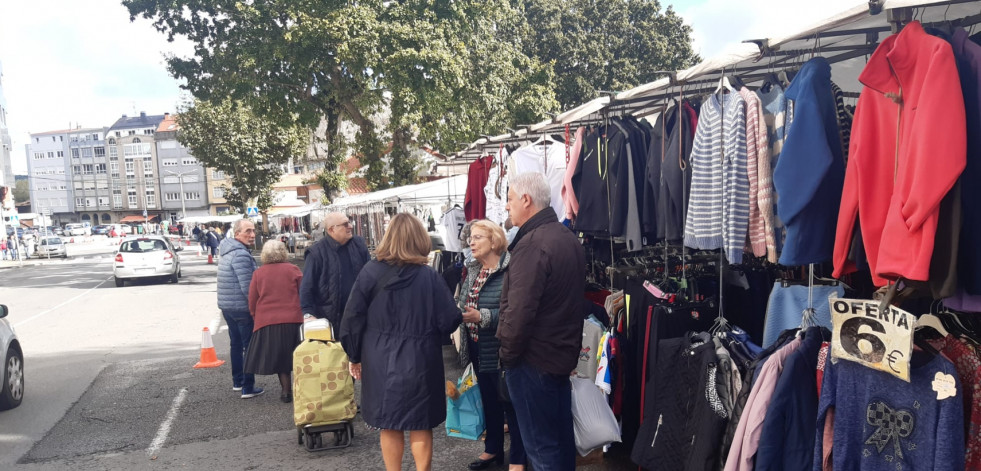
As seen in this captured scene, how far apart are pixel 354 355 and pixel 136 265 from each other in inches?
768

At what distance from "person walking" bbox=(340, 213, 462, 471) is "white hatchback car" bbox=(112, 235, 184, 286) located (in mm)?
19393

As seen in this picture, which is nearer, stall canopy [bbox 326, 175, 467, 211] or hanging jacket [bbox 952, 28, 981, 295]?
hanging jacket [bbox 952, 28, 981, 295]

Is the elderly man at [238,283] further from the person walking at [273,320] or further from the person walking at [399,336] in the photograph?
the person walking at [399,336]

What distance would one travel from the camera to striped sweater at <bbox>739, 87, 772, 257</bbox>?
3.42 metres

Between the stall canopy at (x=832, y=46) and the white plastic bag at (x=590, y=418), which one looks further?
the white plastic bag at (x=590, y=418)

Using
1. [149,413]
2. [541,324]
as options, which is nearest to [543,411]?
[541,324]

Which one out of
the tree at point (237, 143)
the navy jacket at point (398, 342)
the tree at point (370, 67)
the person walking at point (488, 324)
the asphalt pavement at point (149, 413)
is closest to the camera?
the navy jacket at point (398, 342)

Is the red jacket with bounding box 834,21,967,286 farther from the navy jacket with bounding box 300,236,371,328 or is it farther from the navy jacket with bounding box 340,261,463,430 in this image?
the navy jacket with bounding box 300,236,371,328

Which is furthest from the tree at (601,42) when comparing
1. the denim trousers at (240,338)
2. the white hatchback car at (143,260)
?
the denim trousers at (240,338)

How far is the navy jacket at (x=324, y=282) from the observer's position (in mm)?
6141

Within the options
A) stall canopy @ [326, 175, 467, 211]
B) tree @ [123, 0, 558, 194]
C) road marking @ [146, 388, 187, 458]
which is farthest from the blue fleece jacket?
tree @ [123, 0, 558, 194]

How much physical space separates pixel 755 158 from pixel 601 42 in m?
26.5

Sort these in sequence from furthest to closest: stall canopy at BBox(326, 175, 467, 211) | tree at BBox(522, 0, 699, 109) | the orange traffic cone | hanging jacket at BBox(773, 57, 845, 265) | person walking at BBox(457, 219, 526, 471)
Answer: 1. tree at BBox(522, 0, 699, 109)
2. stall canopy at BBox(326, 175, 467, 211)
3. the orange traffic cone
4. person walking at BBox(457, 219, 526, 471)
5. hanging jacket at BBox(773, 57, 845, 265)

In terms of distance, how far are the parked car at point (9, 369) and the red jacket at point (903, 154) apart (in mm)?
7731
